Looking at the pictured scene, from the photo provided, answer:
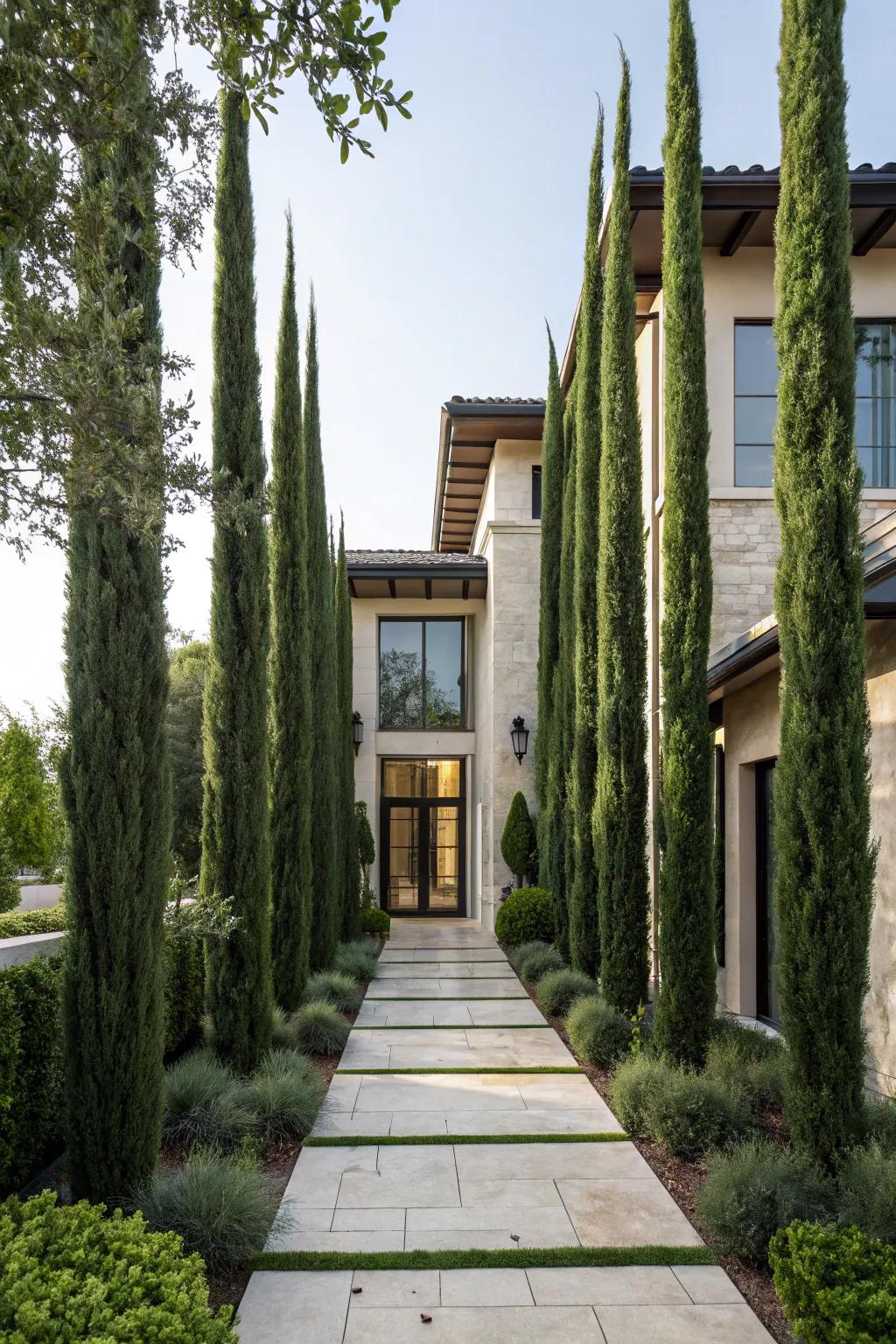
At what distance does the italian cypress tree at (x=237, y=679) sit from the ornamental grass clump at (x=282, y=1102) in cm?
55

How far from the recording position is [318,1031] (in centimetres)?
869

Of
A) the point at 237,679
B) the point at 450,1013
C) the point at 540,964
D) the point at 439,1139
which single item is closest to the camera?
the point at 439,1139

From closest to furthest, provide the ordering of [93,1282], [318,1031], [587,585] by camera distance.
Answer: [93,1282], [318,1031], [587,585]

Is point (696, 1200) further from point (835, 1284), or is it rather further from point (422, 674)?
point (422, 674)

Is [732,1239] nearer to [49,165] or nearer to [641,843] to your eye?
[641,843]

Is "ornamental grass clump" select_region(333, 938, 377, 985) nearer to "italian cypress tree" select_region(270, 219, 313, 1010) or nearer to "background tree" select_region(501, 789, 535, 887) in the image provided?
"italian cypress tree" select_region(270, 219, 313, 1010)

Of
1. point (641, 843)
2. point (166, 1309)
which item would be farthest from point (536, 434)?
point (166, 1309)

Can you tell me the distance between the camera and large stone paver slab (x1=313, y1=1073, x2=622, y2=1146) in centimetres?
663

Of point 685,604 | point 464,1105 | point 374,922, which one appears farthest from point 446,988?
point 685,604

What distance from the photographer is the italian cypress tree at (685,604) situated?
6.90 meters

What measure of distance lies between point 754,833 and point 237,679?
18.5 ft

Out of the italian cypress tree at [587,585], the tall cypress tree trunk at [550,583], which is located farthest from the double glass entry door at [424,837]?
the italian cypress tree at [587,585]

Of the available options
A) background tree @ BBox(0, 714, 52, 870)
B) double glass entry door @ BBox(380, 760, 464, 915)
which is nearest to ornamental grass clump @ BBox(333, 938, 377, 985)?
background tree @ BBox(0, 714, 52, 870)

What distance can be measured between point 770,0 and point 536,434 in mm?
11250
